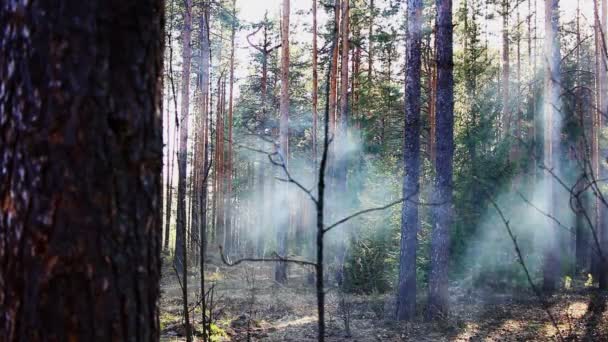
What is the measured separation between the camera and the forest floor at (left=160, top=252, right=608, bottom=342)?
27.7 ft

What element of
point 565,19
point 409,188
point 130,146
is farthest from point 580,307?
point 565,19

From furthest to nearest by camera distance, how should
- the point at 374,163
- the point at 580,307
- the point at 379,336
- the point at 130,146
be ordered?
the point at 374,163 < the point at 580,307 < the point at 379,336 < the point at 130,146

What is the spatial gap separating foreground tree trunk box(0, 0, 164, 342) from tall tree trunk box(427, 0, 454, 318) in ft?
28.8

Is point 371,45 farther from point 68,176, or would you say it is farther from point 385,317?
point 68,176

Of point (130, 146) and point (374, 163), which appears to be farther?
point (374, 163)

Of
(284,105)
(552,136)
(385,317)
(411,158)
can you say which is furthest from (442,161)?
(284,105)

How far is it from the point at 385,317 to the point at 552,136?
6787 mm

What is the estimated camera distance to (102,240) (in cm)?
Answer: 123

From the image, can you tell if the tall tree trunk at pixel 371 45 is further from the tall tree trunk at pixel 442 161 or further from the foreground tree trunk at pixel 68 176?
the foreground tree trunk at pixel 68 176

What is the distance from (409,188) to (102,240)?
356 inches

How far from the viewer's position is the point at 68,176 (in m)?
1.20

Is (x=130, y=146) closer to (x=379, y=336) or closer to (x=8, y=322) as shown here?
(x=8, y=322)

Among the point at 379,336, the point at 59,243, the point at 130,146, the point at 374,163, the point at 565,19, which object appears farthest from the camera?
the point at 565,19

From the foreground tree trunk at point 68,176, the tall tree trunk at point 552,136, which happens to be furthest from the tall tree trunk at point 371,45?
the foreground tree trunk at point 68,176
